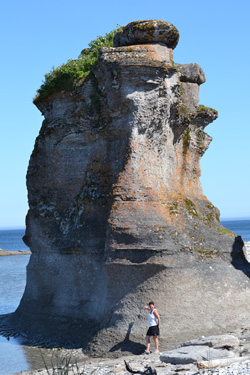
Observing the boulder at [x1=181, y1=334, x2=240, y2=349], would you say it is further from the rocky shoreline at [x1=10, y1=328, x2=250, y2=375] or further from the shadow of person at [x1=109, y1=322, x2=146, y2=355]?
the shadow of person at [x1=109, y1=322, x2=146, y2=355]

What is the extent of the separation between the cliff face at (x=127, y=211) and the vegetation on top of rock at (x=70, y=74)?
0.30 meters

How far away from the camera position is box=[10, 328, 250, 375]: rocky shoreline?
11.6 m

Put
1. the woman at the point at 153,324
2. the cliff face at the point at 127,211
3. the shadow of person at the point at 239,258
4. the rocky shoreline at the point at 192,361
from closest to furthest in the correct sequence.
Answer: the rocky shoreline at the point at 192,361 → the woman at the point at 153,324 → the cliff face at the point at 127,211 → the shadow of person at the point at 239,258

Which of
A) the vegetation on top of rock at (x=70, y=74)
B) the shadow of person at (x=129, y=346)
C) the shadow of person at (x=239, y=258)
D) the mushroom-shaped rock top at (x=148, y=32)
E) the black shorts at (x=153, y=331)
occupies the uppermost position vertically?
the mushroom-shaped rock top at (x=148, y=32)

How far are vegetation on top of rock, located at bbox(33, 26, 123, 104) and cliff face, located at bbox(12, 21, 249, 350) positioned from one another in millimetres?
298

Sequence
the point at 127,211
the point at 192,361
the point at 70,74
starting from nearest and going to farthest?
the point at 192,361 < the point at 127,211 < the point at 70,74

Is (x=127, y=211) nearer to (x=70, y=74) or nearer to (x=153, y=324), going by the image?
(x=153, y=324)

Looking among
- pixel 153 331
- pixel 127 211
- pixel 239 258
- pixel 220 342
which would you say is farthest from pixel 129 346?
pixel 239 258

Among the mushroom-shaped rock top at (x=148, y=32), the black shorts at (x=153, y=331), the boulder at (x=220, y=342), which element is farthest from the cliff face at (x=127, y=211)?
the boulder at (x=220, y=342)

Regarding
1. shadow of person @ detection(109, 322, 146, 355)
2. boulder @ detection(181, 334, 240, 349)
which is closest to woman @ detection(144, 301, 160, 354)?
shadow of person @ detection(109, 322, 146, 355)

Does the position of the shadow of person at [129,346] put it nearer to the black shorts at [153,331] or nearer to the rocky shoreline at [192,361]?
the rocky shoreline at [192,361]

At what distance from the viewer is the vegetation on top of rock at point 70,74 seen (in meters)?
19.1

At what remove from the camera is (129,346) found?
15156 millimetres

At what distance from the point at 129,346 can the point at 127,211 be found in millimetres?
3544
